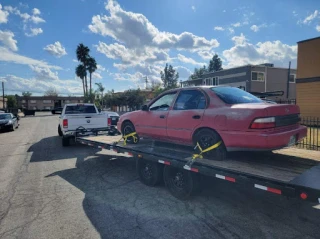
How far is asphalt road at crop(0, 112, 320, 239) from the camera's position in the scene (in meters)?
3.55

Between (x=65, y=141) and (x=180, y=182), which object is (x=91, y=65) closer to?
(x=65, y=141)

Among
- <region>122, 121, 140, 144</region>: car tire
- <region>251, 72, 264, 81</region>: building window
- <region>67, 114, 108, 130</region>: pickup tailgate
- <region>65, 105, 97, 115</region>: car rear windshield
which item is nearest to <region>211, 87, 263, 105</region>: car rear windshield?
<region>122, 121, 140, 144</region>: car tire

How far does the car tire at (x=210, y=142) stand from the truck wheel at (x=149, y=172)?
1187 mm

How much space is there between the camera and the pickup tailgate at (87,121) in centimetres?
990

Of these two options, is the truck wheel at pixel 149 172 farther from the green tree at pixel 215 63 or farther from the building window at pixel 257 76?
the green tree at pixel 215 63

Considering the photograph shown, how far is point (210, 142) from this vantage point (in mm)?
4312

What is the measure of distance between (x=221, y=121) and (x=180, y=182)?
147cm

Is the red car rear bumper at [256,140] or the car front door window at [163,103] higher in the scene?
the car front door window at [163,103]

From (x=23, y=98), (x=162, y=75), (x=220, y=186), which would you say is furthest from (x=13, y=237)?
(x=23, y=98)

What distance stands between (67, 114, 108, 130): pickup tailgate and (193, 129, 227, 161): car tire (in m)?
6.78

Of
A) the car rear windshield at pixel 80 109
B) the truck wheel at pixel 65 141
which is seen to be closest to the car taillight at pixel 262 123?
the truck wheel at pixel 65 141

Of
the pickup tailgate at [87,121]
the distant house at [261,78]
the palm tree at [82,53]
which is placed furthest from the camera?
the palm tree at [82,53]

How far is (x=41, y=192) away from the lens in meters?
5.27

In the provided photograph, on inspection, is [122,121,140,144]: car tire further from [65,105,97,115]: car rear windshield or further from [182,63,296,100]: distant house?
[182,63,296,100]: distant house
